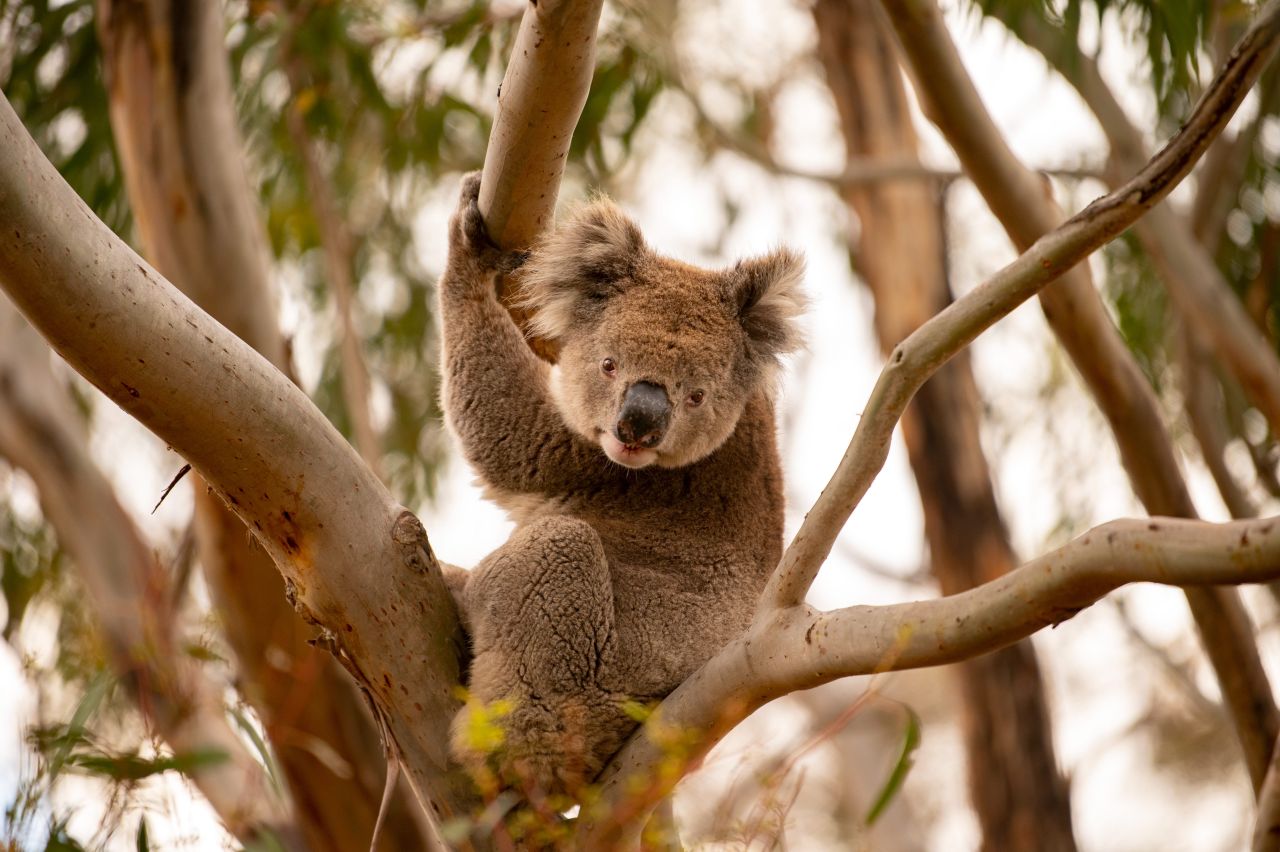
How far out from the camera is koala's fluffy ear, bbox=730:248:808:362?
3602 millimetres

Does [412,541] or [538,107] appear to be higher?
[538,107]

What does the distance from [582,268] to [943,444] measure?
152 inches

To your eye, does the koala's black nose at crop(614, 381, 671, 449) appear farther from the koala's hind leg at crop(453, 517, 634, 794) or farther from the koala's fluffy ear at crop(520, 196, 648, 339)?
the koala's fluffy ear at crop(520, 196, 648, 339)

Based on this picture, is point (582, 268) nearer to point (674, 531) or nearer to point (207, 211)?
point (674, 531)

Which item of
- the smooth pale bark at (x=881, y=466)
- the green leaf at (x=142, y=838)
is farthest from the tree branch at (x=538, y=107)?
the green leaf at (x=142, y=838)

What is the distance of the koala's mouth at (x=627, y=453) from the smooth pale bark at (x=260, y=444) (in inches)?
23.9

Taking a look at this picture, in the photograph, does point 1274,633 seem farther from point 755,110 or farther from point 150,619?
point 150,619

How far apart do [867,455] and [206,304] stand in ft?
9.62

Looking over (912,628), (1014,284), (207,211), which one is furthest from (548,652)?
(207,211)

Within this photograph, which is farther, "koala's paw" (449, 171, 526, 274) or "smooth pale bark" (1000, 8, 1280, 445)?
"smooth pale bark" (1000, 8, 1280, 445)

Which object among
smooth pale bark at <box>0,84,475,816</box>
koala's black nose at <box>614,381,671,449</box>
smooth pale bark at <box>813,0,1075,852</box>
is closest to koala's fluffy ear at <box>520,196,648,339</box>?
koala's black nose at <box>614,381,671,449</box>

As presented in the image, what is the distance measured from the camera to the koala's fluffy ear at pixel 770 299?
142 inches

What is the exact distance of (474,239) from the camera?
3.21m

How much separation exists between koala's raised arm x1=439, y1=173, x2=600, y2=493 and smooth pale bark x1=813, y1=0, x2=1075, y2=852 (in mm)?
3145
